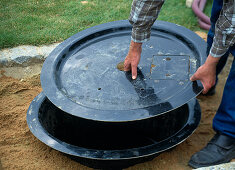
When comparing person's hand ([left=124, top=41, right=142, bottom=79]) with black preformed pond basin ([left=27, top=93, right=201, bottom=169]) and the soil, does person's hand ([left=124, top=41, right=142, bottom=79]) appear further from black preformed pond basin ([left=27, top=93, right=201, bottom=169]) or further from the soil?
the soil

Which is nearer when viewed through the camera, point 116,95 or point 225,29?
point 225,29

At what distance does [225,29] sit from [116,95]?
809 millimetres

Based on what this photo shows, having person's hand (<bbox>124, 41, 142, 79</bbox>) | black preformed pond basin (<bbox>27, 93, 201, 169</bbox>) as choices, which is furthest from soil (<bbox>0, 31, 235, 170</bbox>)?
person's hand (<bbox>124, 41, 142, 79</bbox>)

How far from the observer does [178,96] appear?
1.82 meters

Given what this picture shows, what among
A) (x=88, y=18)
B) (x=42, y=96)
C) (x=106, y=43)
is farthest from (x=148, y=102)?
(x=88, y=18)

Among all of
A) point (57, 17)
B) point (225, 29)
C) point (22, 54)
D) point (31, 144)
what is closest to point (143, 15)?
point (225, 29)

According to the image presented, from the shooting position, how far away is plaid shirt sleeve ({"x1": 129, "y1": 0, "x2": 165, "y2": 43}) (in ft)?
6.06

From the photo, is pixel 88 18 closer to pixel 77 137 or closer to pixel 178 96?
pixel 77 137

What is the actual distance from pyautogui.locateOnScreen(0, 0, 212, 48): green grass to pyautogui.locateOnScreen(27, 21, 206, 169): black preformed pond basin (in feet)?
4.40

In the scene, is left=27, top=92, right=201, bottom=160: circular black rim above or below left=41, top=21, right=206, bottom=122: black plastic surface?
below

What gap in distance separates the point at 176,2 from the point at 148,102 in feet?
10.3

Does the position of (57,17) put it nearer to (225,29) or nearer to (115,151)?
(115,151)

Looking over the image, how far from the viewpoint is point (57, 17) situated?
4.08m

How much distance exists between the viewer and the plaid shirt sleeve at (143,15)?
6.06 ft
